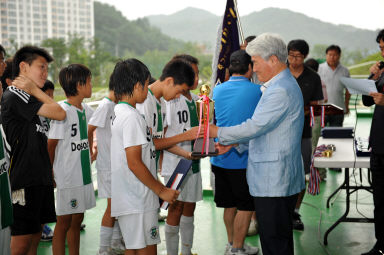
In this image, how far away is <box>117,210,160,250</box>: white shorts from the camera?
84.0 inches

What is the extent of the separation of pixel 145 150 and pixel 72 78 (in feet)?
3.21

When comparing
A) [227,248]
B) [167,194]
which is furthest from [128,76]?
[227,248]

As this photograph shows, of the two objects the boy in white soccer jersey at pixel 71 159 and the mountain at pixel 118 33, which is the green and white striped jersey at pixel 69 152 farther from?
the mountain at pixel 118 33

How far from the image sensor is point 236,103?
299 cm

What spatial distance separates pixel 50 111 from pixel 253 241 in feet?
7.13

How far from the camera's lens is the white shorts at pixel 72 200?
2805mm

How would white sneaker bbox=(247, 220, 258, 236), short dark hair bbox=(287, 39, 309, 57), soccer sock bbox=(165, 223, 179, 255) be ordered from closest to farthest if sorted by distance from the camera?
soccer sock bbox=(165, 223, 179, 255)
white sneaker bbox=(247, 220, 258, 236)
short dark hair bbox=(287, 39, 309, 57)

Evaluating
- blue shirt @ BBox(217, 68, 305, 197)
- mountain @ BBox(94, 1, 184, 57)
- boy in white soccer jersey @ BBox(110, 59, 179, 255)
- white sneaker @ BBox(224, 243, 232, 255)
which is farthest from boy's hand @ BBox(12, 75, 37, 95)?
mountain @ BBox(94, 1, 184, 57)

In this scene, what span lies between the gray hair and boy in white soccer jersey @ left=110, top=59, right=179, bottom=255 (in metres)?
0.59

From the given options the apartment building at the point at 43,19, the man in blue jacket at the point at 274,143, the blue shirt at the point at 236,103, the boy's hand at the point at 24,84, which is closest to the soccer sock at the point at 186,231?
the blue shirt at the point at 236,103

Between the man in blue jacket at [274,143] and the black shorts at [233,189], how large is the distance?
2.57 ft

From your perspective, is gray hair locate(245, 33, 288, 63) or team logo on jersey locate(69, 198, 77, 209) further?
team logo on jersey locate(69, 198, 77, 209)

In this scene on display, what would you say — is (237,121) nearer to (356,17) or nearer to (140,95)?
(140,95)

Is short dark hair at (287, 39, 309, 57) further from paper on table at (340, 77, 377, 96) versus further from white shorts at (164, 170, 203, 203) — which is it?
white shorts at (164, 170, 203, 203)
